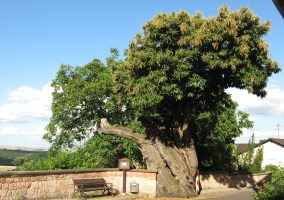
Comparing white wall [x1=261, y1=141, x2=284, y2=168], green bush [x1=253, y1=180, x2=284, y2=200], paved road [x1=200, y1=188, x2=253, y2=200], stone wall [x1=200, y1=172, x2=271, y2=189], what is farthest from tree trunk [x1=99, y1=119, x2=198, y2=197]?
white wall [x1=261, y1=141, x2=284, y2=168]

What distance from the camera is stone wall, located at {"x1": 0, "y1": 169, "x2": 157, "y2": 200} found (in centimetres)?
1449

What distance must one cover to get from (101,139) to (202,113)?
14132 millimetres

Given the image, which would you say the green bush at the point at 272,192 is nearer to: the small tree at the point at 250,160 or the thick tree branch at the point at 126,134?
the thick tree branch at the point at 126,134

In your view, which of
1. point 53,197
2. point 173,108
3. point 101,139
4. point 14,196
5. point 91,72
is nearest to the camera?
point 14,196

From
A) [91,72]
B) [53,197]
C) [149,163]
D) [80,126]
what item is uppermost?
[91,72]

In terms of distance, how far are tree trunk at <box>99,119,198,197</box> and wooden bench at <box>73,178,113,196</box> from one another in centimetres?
242

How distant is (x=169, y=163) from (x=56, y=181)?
558 cm

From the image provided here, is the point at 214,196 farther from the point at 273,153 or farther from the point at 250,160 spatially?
the point at 273,153

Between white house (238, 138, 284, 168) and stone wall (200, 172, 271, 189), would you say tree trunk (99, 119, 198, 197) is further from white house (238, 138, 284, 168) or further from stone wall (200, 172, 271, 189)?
white house (238, 138, 284, 168)

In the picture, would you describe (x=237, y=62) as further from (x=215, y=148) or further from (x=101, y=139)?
(x=101, y=139)

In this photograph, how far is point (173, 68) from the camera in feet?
56.7

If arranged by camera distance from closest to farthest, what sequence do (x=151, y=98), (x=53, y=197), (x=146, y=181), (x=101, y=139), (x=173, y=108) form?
1. (x=53, y=197)
2. (x=151, y=98)
3. (x=146, y=181)
4. (x=173, y=108)
5. (x=101, y=139)

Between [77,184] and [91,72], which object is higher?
[91,72]

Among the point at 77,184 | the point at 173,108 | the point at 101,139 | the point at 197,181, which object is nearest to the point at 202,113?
the point at 173,108
